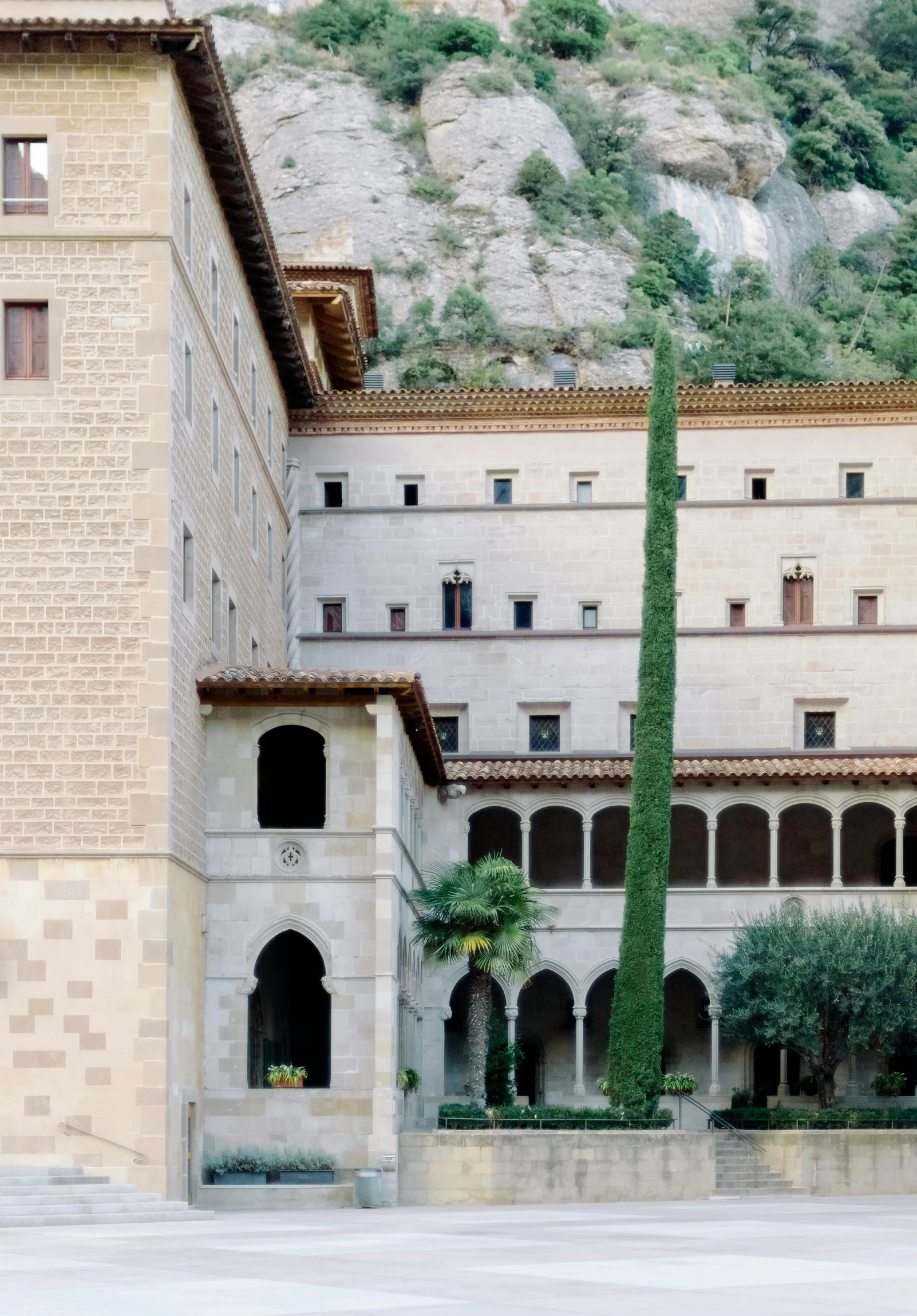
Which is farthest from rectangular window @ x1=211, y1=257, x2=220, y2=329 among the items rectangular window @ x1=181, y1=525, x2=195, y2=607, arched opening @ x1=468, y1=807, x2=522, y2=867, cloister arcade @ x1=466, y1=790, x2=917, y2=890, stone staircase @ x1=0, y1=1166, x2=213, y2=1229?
arched opening @ x1=468, y1=807, x2=522, y2=867

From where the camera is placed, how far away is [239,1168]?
31516mm

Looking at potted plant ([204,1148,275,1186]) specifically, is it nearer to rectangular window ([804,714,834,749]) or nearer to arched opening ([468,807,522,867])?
arched opening ([468,807,522,867])

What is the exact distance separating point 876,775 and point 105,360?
20.1 meters

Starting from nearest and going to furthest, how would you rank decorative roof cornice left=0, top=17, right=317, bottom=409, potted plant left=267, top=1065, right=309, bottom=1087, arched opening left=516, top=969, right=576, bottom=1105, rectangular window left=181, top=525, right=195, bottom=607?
decorative roof cornice left=0, top=17, right=317, bottom=409 → rectangular window left=181, top=525, right=195, bottom=607 → potted plant left=267, top=1065, right=309, bottom=1087 → arched opening left=516, top=969, right=576, bottom=1105

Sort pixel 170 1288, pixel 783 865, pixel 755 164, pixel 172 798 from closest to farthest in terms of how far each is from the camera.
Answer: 1. pixel 170 1288
2. pixel 172 798
3. pixel 783 865
4. pixel 755 164

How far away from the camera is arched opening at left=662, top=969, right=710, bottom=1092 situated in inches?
1804

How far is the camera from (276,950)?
42125 millimetres

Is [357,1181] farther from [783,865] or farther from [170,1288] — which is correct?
[783,865]

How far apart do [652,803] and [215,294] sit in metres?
12.0

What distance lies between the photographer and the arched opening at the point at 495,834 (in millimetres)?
47438

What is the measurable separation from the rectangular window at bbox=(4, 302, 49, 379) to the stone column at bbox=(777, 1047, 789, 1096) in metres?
22.4

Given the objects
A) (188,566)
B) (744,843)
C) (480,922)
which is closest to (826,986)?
(744,843)

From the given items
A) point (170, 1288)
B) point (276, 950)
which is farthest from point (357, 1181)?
point (170, 1288)

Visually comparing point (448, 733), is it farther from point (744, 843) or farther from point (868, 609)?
point (868, 609)
